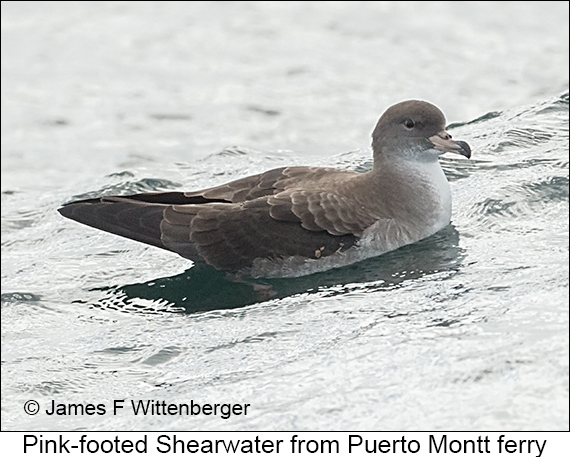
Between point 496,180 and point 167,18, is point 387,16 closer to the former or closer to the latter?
point 167,18

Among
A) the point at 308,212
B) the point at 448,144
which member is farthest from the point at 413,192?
the point at 308,212

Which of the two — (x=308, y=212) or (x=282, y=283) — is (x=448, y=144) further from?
(x=282, y=283)

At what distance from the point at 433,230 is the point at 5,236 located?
4212mm

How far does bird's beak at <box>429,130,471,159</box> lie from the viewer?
848 centimetres

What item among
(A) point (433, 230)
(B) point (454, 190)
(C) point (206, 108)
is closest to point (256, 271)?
(A) point (433, 230)

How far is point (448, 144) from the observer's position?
28.3 feet

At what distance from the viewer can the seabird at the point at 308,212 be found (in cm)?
830

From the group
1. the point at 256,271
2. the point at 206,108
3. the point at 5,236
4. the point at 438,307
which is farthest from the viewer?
the point at 206,108

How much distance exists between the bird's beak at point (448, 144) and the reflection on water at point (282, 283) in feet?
1.98

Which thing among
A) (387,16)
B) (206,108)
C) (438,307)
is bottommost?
(438,307)

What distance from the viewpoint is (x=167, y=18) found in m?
17.0

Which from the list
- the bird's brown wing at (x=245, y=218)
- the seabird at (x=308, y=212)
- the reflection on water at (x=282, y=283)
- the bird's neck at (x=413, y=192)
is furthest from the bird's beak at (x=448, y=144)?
the bird's brown wing at (x=245, y=218)

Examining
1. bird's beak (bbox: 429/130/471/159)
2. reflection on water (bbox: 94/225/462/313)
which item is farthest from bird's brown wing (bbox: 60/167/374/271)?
bird's beak (bbox: 429/130/471/159)

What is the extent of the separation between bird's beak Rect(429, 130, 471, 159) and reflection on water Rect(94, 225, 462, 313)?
0.60m
